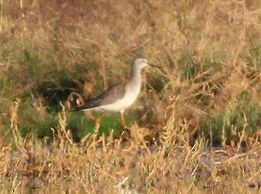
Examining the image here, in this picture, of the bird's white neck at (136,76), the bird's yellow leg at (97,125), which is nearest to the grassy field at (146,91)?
the bird's yellow leg at (97,125)

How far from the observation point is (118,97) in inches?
560

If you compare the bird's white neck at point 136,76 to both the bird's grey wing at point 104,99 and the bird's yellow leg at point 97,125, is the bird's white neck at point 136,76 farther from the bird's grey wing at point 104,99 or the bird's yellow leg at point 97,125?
the bird's yellow leg at point 97,125

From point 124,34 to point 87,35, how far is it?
483mm

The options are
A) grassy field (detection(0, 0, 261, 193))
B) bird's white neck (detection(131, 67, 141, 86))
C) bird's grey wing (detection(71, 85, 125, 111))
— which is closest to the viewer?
grassy field (detection(0, 0, 261, 193))

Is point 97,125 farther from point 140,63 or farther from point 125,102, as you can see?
point 140,63

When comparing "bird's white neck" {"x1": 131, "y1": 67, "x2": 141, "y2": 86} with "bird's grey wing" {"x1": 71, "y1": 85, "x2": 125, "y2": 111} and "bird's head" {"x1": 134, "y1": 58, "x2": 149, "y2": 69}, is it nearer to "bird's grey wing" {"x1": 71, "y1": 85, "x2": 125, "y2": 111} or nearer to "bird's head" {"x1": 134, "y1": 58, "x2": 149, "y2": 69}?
"bird's head" {"x1": 134, "y1": 58, "x2": 149, "y2": 69}

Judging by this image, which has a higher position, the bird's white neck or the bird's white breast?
the bird's white neck

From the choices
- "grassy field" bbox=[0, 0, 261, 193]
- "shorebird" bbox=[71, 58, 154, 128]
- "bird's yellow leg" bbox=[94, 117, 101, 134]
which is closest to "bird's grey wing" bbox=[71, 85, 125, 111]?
"shorebird" bbox=[71, 58, 154, 128]

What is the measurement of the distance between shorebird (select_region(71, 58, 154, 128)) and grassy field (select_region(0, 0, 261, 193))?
0.43 ft

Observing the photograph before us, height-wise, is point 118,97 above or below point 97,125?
below

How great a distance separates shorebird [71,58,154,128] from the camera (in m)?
14.1

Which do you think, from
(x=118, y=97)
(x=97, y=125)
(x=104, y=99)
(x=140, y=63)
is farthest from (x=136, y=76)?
(x=97, y=125)

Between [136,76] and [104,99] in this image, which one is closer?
[104,99]

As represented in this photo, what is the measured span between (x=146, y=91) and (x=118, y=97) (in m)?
0.56
